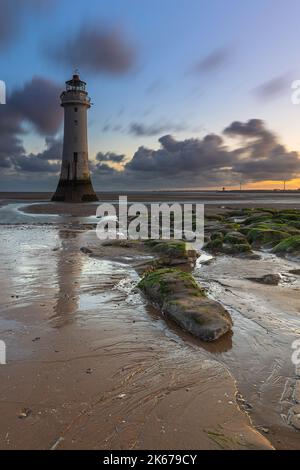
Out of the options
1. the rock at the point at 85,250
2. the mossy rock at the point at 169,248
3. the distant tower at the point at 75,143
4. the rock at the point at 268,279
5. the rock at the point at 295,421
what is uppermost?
the distant tower at the point at 75,143

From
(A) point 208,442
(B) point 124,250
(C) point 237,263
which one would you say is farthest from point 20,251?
(A) point 208,442

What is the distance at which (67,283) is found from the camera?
25.7 ft

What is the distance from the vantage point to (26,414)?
10.5 feet

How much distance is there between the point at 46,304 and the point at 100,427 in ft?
11.8

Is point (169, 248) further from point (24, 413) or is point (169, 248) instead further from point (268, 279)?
point (24, 413)

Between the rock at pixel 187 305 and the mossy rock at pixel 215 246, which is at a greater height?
the mossy rock at pixel 215 246

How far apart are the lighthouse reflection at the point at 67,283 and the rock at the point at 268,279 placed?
397 centimetres

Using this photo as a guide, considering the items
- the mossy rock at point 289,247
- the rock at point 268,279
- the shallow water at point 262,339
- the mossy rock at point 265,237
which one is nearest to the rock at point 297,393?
the shallow water at point 262,339

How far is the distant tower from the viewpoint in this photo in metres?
42.5

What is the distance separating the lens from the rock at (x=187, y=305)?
507cm

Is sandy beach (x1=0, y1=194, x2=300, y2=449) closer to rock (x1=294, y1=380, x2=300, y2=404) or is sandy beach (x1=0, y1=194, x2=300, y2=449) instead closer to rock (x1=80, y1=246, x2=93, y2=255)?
rock (x1=294, y1=380, x2=300, y2=404)

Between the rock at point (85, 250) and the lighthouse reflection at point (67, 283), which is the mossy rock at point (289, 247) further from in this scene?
the lighthouse reflection at point (67, 283)

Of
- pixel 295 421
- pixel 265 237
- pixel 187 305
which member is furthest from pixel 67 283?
pixel 265 237

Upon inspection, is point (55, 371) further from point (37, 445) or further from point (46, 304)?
point (46, 304)
